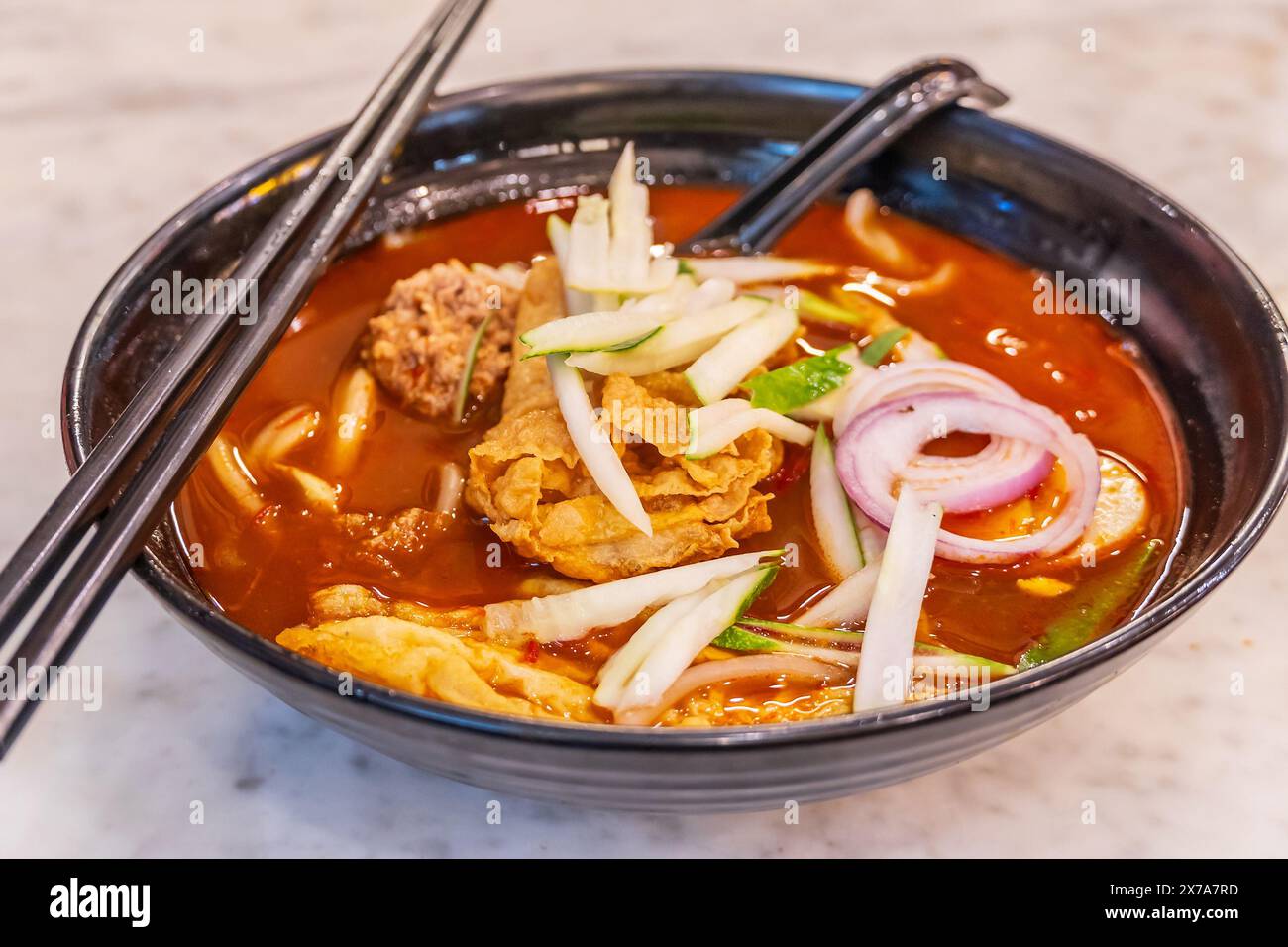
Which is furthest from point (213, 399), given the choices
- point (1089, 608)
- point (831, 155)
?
point (831, 155)

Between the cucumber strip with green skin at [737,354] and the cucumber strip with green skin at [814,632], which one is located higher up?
the cucumber strip with green skin at [737,354]

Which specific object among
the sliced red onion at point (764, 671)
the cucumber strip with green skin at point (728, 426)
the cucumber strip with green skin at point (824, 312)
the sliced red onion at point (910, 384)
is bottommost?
the sliced red onion at point (764, 671)

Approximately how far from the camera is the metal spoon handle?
9.20 feet

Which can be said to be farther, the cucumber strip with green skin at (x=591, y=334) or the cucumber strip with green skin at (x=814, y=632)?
the cucumber strip with green skin at (x=591, y=334)

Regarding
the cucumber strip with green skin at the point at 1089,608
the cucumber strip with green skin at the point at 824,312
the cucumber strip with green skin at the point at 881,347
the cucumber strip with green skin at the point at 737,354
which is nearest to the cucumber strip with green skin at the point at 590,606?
the cucumber strip with green skin at the point at 737,354

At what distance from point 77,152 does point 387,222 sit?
4.91 feet

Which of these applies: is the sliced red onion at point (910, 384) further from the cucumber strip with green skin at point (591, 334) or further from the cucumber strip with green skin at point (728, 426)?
the cucumber strip with green skin at point (591, 334)

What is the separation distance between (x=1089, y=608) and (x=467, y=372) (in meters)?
1.15

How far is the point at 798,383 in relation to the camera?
Result: 88.6 inches

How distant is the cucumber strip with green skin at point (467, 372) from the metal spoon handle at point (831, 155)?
589 mm

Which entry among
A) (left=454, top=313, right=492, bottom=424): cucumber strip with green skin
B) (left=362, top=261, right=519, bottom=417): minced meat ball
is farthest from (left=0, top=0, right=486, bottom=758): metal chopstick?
(left=454, top=313, right=492, bottom=424): cucumber strip with green skin

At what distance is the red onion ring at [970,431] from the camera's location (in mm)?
2066

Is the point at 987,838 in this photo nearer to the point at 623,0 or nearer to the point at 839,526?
the point at 839,526
